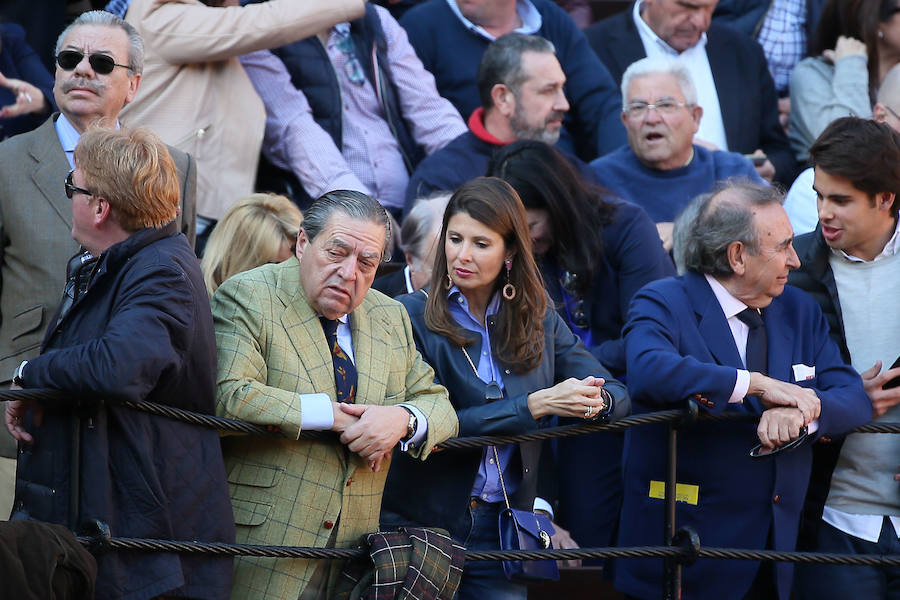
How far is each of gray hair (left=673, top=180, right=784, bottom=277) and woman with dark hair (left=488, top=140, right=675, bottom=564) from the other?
478 millimetres

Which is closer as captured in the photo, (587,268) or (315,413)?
(315,413)

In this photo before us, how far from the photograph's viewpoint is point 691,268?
4527mm

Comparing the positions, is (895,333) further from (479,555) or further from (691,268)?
(479,555)

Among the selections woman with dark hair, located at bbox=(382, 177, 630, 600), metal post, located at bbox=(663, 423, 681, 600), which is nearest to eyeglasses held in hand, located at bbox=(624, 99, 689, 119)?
woman with dark hair, located at bbox=(382, 177, 630, 600)

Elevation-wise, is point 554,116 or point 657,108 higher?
point 657,108

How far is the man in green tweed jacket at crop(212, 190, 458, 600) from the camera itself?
3.65 meters

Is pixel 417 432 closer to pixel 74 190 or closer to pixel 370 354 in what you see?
pixel 370 354

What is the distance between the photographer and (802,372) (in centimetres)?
434

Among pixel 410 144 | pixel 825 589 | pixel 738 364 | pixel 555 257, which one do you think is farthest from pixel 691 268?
pixel 410 144

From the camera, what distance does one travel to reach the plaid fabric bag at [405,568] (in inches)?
144

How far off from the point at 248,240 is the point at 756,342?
1.87m

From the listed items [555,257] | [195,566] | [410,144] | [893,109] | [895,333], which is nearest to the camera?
[195,566]

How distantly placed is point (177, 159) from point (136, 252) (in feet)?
3.86

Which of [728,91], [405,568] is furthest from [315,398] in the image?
[728,91]
